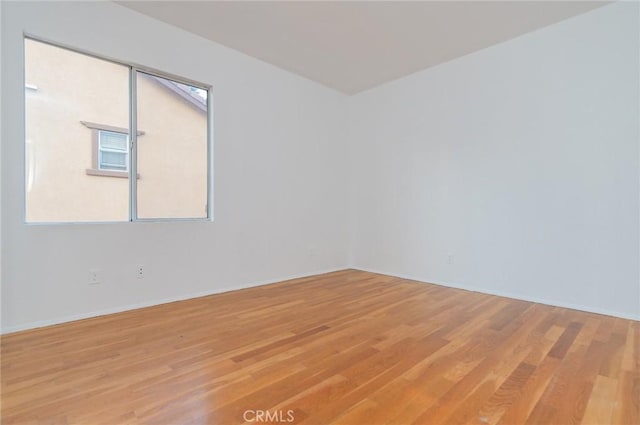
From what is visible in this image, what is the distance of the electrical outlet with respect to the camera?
2709mm

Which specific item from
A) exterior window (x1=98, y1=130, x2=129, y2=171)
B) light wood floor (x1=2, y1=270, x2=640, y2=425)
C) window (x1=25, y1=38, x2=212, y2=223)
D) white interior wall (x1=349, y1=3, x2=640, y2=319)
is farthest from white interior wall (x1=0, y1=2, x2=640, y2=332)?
exterior window (x1=98, y1=130, x2=129, y2=171)

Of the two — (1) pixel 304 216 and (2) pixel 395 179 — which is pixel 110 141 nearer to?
(1) pixel 304 216

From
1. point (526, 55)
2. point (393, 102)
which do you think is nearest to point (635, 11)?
point (526, 55)

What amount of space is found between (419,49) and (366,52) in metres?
0.60

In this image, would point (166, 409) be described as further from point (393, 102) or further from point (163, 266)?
point (393, 102)

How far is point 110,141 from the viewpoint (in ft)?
9.57

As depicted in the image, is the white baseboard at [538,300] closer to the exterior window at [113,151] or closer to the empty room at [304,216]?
the empty room at [304,216]

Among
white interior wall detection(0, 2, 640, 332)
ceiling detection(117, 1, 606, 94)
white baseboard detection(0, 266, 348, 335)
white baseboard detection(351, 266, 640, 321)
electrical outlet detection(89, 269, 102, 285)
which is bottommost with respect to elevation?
white baseboard detection(0, 266, 348, 335)

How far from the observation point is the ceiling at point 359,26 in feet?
A: 9.39

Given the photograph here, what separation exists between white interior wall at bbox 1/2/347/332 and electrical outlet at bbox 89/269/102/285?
42 mm

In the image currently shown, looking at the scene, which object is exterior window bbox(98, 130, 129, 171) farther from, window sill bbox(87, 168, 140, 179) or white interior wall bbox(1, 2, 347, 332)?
white interior wall bbox(1, 2, 347, 332)

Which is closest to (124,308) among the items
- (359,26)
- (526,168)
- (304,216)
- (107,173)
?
(107,173)

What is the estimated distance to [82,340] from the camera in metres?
2.23

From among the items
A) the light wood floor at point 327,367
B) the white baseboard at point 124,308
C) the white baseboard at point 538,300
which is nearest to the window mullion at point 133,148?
the white baseboard at point 124,308
